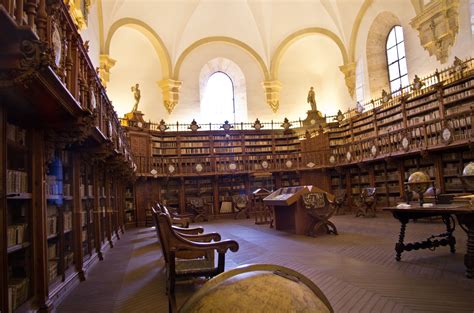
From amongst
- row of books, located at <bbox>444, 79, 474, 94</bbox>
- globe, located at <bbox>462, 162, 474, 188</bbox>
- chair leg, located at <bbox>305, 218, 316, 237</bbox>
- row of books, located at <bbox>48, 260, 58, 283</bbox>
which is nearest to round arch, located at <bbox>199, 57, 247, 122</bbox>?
row of books, located at <bbox>444, 79, 474, 94</bbox>

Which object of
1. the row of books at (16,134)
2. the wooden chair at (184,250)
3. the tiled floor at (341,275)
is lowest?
the tiled floor at (341,275)

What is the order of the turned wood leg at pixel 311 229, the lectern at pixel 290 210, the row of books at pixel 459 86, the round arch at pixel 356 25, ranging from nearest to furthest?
1. the turned wood leg at pixel 311 229
2. the lectern at pixel 290 210
3. the row of books at pixel 459 86
4. the round arch at pixel 356 25

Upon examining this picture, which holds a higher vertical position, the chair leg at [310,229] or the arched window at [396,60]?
the arched window at [396,60]

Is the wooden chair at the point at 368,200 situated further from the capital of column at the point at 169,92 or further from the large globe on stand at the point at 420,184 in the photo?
the capital of column at the point at 169,92

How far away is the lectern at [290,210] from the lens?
709cm

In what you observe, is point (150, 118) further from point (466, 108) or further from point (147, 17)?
point (466, 108)

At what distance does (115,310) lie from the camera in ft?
9.91

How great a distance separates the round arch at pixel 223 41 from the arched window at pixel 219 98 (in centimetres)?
176

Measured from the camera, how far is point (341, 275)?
3842 mm

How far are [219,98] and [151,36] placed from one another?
473cm

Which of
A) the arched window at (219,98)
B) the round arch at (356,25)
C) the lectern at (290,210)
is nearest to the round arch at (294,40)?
the round arch at (356,25)

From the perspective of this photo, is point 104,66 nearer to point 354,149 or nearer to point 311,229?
point 354,149

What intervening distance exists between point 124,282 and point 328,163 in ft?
35.4

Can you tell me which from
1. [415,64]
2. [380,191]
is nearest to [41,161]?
[380,191]
